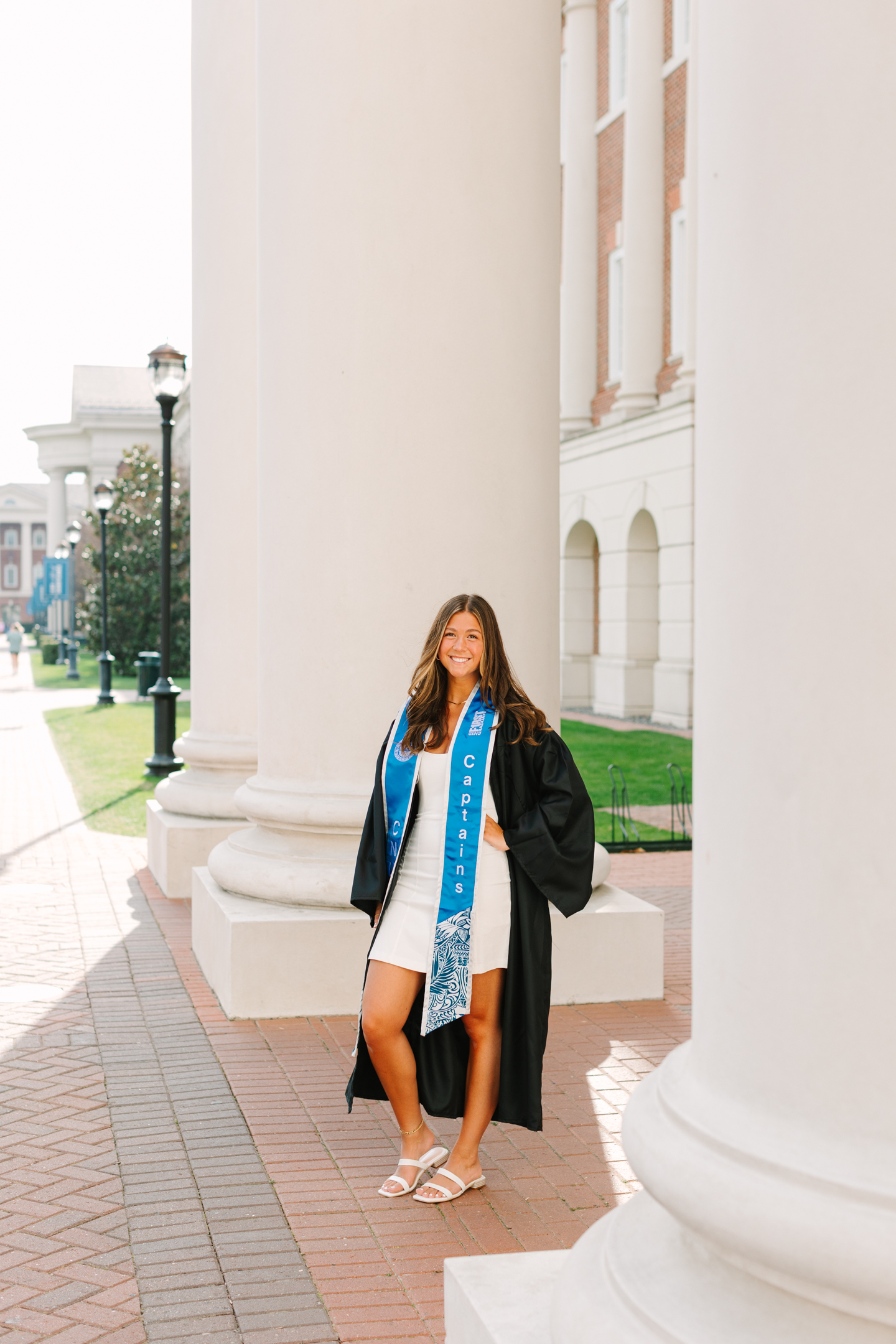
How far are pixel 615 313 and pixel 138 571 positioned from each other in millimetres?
19689

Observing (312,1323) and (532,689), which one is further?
(532,689)

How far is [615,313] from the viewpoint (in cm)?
2933

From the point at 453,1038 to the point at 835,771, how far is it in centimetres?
279

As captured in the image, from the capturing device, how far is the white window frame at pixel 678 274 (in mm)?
25797

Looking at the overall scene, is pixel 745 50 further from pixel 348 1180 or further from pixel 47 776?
pixel 47 776

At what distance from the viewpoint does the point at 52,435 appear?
8531 cm

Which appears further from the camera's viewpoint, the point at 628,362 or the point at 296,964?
the point at 628,362

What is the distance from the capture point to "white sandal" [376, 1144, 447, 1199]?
4.46m

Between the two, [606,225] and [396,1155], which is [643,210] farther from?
[396,1155]

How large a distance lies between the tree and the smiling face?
37.2m

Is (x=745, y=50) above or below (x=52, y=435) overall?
below

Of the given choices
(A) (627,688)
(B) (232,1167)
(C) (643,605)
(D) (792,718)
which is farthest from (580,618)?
(D) (792,718)

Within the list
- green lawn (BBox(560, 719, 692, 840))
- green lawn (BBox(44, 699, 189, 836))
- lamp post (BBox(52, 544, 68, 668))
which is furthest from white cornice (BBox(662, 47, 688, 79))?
lamp post (BBox(52, 544, 68, 668))

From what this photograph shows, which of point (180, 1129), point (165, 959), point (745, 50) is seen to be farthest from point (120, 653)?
point (745, 50)
